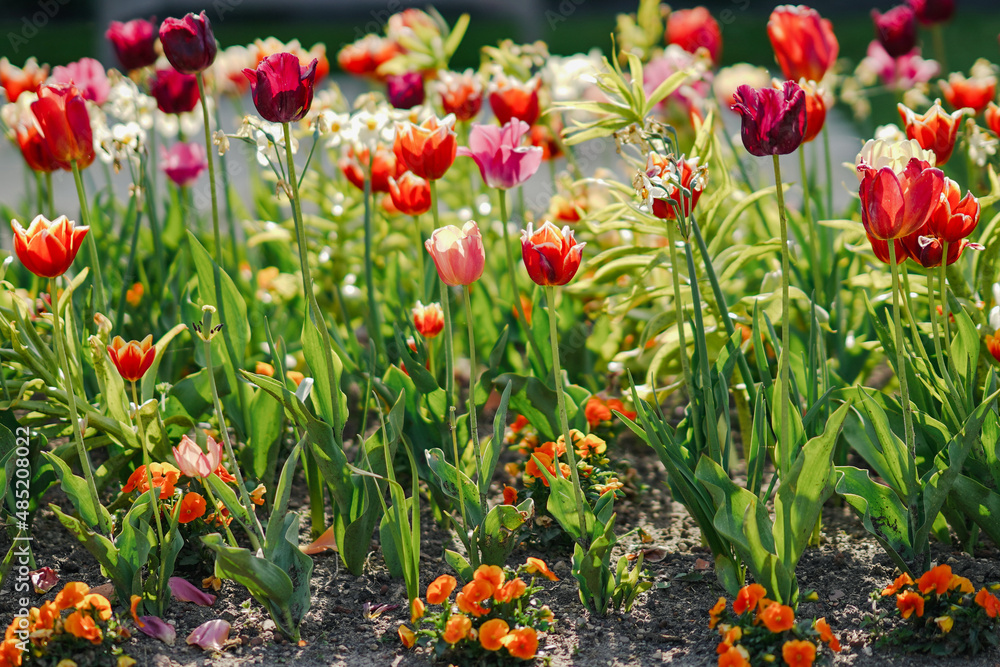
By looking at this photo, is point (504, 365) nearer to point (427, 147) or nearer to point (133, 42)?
point (427, 147)

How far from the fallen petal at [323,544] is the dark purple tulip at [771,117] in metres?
1.17

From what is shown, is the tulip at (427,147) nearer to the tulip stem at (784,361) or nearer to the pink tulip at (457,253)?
the pink tulip at (457,253)

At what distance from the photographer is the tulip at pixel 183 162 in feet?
8.87

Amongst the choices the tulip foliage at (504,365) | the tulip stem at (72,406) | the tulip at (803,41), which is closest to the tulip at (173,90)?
the tulip foliage at (504,365)

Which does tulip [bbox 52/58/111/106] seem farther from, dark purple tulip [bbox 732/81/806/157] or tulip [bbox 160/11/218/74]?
dark purple tulip [bbox 732/81/806/157]

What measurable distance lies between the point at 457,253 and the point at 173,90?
4.05ft

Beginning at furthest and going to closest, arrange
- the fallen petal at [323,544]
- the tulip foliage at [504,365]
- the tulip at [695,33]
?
the tulip at [695,33]
the fallen petal at [323,544]
the tulip foliage at [504,365]

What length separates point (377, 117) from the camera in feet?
7.77

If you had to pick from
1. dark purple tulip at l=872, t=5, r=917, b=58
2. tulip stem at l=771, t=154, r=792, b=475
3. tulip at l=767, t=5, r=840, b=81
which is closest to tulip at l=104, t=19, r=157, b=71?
tulip at l=767, t=5, r=840, b=81

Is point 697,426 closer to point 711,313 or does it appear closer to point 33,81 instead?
point 711,313

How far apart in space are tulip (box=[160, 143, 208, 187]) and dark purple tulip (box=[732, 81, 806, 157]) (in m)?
1.80

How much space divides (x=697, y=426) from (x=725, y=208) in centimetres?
91

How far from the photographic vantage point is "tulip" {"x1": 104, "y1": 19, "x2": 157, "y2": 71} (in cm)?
235

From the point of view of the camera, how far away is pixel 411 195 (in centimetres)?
205
